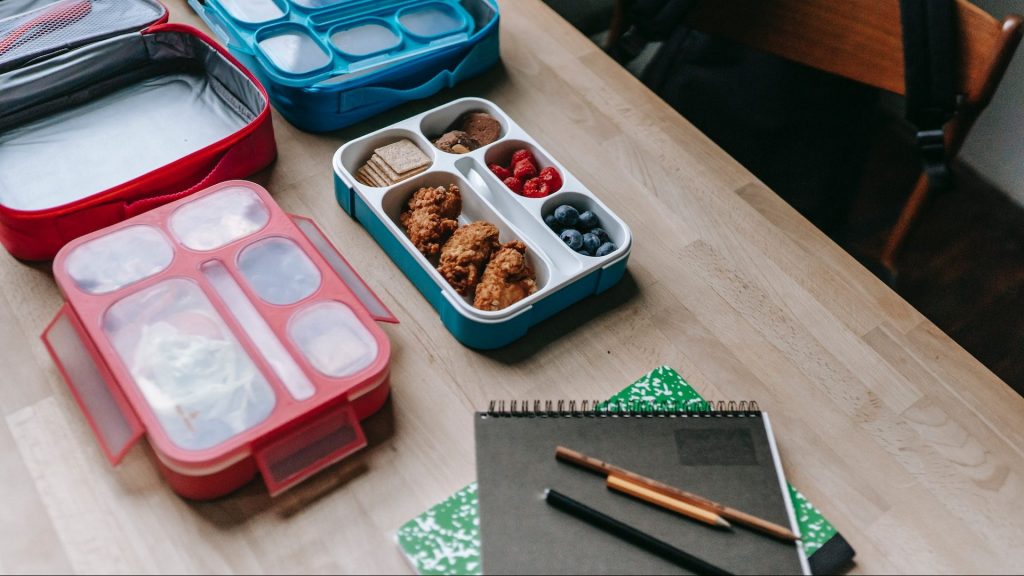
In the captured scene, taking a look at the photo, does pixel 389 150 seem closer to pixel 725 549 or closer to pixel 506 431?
pixel 506 431

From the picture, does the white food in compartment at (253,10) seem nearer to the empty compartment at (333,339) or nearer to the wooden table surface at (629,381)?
the wooden table surface at (629,381)

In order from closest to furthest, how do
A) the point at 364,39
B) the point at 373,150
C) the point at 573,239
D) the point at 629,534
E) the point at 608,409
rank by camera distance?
the point at 629,534
the point at 608,409
the point at 573,239
the point at 373,150
the point at 364,39

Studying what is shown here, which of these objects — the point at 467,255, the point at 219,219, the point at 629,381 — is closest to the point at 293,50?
the point at 219,219

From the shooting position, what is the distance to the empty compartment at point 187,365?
2.52 ft

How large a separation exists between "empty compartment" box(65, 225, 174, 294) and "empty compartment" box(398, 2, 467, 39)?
513 millimetres

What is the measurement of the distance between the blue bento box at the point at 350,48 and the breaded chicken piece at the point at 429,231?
252 millimetres

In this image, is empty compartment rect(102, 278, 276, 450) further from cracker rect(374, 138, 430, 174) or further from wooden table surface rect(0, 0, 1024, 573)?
cracker rect(374, 138, 430, 174)

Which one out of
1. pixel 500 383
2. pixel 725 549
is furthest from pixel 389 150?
pixel 725 549

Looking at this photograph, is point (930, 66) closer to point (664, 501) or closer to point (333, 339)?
point (664, 501)

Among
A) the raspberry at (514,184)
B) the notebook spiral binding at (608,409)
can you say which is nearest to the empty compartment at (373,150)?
the raspberry at (514,184)

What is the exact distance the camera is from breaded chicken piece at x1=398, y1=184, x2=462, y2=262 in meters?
0.98

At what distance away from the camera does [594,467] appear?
82 centimetres

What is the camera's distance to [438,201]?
1011 millimetres

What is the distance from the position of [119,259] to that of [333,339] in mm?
262
